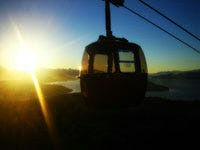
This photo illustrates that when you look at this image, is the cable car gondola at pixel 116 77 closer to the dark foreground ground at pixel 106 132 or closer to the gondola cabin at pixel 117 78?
the gondola cabin at pixel 117 78

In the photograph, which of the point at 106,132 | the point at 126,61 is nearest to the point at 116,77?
the point at 126,61

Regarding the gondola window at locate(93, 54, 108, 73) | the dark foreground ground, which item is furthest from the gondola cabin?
the dark foreground ground

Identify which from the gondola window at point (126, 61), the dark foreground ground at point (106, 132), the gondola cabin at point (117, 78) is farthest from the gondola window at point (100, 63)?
the dark foreground ground at point (106, 132)

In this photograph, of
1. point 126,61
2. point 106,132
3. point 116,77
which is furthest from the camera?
point 106,132

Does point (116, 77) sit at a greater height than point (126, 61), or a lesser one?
lesser

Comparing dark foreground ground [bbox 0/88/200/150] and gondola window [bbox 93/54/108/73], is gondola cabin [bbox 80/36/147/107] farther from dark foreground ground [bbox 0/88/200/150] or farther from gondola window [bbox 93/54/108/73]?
dark foreground ground [bbox 0/88/200/150]

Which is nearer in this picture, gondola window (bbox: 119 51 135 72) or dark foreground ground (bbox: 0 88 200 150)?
dark foreground ground (bbox: 0 88 200 150)

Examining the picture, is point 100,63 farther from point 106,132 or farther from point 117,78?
point 106,132
